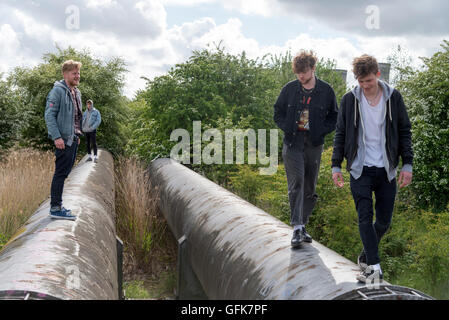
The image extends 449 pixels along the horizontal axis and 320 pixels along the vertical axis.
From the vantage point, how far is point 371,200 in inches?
114

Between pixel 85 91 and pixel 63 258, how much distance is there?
13921 mm

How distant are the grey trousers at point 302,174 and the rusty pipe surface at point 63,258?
5.37 ft

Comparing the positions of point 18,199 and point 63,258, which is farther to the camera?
point 18,199

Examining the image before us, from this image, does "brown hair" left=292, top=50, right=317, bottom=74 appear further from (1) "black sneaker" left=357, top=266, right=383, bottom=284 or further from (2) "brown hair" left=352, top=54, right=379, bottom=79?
(1) "black sneaker" left=357, top=266, right=383, bottom=284

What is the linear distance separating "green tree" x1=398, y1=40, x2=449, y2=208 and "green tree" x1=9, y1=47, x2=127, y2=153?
1116 centimetres

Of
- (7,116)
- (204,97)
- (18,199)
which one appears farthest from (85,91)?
(18,199)

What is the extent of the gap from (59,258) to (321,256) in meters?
1.79

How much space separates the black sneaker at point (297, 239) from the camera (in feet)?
9.99

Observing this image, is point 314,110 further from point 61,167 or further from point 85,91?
point 85,91

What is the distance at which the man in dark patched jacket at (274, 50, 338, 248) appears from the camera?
3.56 m

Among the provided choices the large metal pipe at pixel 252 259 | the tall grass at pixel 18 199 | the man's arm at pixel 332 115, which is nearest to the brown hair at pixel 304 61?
the man's arm at pixel 332 115

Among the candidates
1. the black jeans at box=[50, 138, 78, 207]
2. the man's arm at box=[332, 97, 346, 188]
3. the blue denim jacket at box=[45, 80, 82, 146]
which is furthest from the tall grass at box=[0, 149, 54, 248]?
the man's arm at box=[332, 97, 346, 188]
